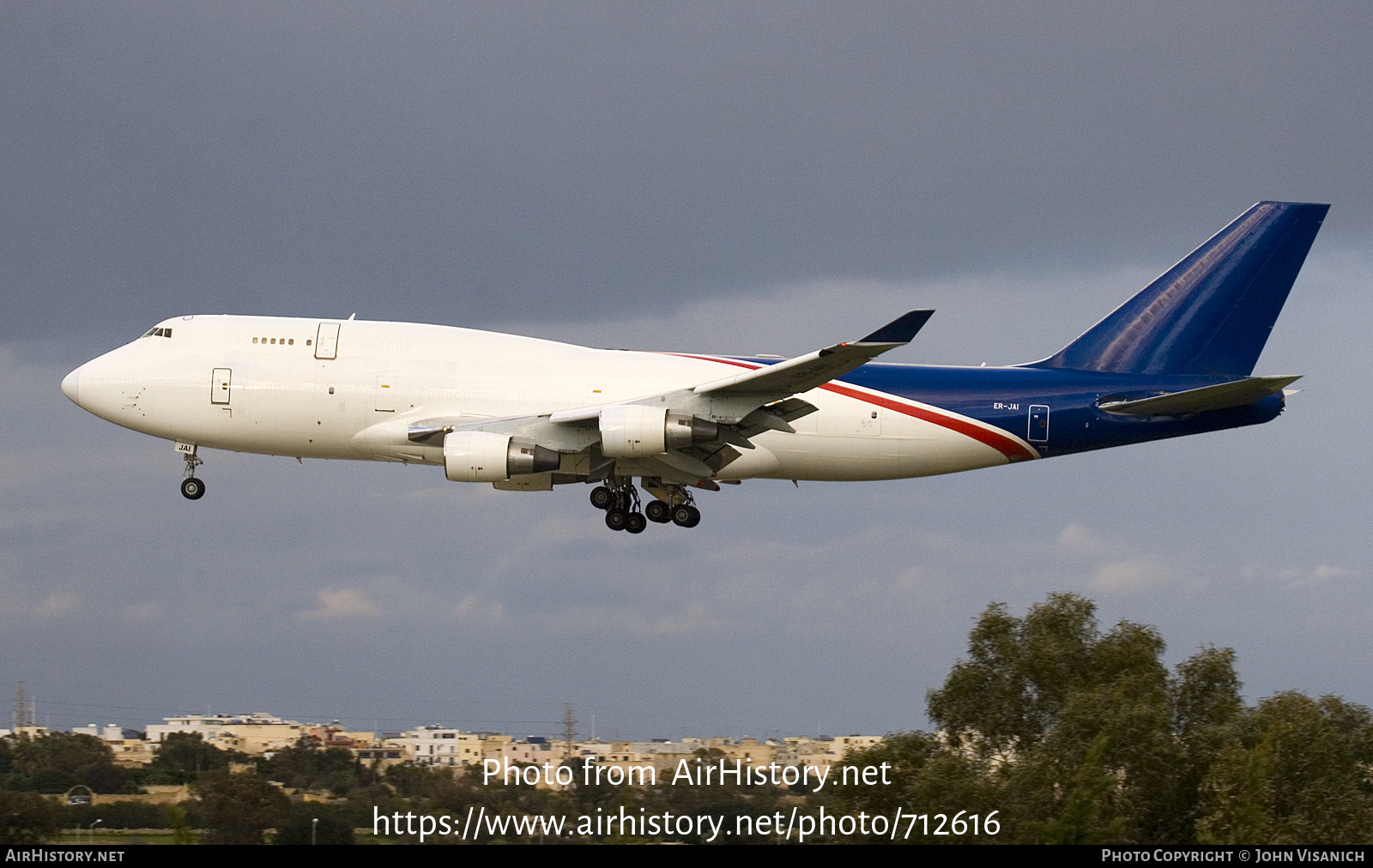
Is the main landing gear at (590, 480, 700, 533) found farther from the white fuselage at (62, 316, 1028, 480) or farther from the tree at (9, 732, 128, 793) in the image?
the tree at (9, 732, 128, 793)

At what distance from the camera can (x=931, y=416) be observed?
139 ft

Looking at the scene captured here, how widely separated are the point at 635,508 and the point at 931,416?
27.9ft

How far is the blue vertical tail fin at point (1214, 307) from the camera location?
44688 millimetres

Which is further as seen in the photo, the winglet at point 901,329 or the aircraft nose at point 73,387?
the aircraft nose at point 73,387

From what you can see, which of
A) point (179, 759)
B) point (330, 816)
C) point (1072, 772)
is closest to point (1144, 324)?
point (1072, 772)

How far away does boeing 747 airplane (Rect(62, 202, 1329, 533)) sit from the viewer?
1628 inches

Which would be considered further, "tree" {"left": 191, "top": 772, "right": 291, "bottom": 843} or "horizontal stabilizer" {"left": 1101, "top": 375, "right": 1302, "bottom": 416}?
"horizontal stabilizer" {"left": 1101, "top": 375, "right": 1302, "bottom": 416}

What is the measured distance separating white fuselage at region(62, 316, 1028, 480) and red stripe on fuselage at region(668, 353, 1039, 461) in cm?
7

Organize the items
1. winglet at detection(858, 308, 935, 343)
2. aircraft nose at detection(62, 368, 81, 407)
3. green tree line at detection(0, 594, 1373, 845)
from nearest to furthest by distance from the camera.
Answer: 1. winglet at detection(858, 308, 935, 343)
2. green tree line at detection(0, 594, 1373, 845)
3. aircraft nose at detection(62, 368, 81, 407)

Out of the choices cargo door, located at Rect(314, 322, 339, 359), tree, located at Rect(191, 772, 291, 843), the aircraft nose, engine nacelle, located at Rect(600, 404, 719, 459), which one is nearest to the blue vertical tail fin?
engine nacelle, located at Rect(600, 404, 719, 459)

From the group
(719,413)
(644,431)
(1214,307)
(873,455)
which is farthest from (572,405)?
(1214,307)

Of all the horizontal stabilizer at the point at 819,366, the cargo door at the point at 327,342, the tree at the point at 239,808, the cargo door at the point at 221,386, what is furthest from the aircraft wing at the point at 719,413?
the tree at the point at 239,808

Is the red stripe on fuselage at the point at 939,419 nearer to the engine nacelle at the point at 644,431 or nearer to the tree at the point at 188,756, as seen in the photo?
the engine nacelle at the point at 644,431

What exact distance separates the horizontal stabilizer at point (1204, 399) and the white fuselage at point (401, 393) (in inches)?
149
